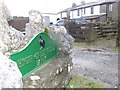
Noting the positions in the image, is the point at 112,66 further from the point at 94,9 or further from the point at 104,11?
the point at 94,9

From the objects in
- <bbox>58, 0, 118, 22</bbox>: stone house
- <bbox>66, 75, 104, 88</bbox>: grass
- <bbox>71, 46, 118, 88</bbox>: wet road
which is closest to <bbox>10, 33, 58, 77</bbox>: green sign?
<bbox>66, 75, 104, 88</bbox>: grass

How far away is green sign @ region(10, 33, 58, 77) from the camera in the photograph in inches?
101

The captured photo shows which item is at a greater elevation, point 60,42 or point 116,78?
point 60,42

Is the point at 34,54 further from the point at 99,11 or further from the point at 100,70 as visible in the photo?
the point at 99,11

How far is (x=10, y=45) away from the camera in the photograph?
136 inches

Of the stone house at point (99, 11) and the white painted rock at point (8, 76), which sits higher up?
the stone house at point (99, 11)

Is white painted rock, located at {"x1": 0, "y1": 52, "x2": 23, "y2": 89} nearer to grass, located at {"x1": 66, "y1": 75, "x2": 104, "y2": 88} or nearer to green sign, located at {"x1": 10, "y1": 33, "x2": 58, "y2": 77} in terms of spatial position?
green sign, located at {"x1": 10, "y1": 33, "x2": 58, "y2": 77}

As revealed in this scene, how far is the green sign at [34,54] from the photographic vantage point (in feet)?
8.44

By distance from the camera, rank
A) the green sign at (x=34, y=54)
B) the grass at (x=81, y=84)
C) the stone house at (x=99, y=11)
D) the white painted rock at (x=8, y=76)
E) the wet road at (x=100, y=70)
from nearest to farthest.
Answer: the white painted rock at (x=8, y=76) < the green sign at (x=34, y=54) < the grass at (x=81, y=84) < the wet road at (x=100, y=70) < the stone house at (x=99, y=11)

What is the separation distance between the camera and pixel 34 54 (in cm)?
301

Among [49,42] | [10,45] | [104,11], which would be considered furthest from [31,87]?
[104,11]

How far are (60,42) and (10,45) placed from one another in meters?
1.41

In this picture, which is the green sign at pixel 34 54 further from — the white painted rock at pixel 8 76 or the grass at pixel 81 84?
the grass at pixel 81 84

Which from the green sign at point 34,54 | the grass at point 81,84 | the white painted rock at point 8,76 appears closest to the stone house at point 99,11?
the grass at point 81,84
